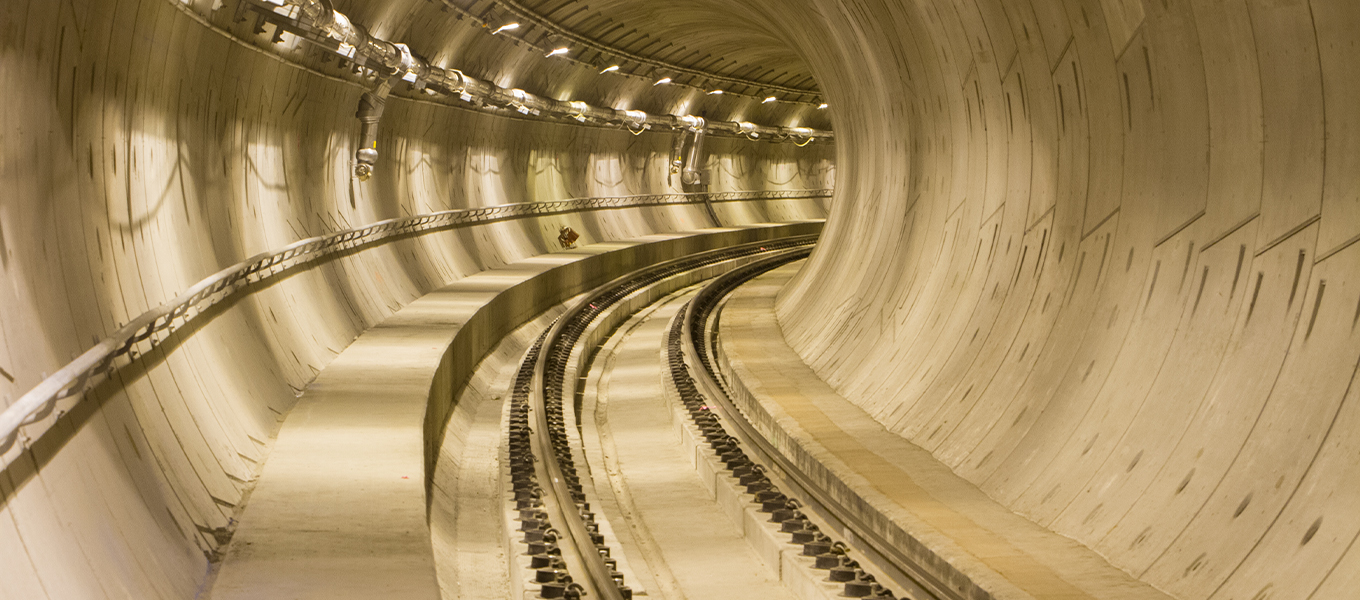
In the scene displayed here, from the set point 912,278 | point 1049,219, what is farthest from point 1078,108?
point 912,278

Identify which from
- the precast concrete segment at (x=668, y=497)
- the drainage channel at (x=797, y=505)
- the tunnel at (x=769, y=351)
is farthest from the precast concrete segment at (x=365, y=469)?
the drainage channel at (x=797, y=505)

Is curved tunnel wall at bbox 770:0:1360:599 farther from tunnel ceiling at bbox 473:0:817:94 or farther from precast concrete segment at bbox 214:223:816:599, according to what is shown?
tunnel ceiling at bbox 473:0:817:94

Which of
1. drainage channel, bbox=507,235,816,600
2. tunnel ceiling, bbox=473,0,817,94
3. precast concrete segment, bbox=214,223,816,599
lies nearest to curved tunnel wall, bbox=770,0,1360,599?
drainage channel, bbox=507,235,816,600

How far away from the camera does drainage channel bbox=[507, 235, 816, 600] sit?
753cm

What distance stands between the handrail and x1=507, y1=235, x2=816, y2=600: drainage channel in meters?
2.70

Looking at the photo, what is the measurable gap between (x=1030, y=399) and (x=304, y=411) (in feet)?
19.5

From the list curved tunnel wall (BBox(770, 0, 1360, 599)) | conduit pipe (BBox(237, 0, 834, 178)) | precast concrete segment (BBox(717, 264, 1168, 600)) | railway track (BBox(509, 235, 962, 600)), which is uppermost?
conduit pipe (BBox(237, 0, 834, 178))

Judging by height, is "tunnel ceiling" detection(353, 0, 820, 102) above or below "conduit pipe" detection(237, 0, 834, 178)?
above

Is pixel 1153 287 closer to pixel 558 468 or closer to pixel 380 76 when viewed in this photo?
pixel 558 468

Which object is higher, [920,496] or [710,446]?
[920,496]

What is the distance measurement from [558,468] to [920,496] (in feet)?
10.9

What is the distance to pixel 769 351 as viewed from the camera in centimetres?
1525

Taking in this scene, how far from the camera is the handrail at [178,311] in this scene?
4941 mm

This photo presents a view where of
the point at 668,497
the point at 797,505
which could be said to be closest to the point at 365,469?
the point at 668,497
